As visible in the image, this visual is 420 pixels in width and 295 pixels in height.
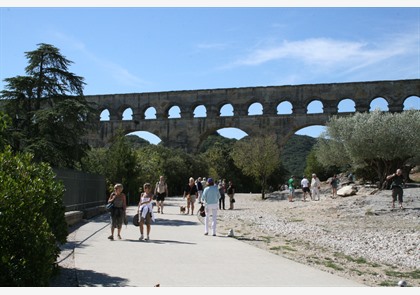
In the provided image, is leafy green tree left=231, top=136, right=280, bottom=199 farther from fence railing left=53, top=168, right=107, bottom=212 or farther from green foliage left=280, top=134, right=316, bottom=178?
green foliage left=280, top=134, right=316, bottom=178

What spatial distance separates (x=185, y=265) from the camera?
719 cm

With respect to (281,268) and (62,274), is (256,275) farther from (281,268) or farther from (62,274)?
(62,274)

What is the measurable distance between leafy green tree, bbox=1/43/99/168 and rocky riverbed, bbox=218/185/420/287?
528 cm

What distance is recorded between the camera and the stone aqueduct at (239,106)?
135ft

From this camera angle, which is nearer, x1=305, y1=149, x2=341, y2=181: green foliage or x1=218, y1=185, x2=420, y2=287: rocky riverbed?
x1=218, y1=185, x2=420, y2=287: rocky riverbed

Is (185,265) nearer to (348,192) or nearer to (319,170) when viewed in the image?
(348,192)

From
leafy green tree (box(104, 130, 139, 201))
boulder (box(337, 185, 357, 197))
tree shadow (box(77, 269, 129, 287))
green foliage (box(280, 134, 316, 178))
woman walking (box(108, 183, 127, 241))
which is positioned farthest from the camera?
green foliage (box(280, 134, 316, 178))

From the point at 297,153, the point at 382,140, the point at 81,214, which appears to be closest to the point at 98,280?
the point at 81,214

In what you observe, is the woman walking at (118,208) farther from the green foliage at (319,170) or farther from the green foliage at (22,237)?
the green foliage at (319,170)

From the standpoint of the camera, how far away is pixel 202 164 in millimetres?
45281

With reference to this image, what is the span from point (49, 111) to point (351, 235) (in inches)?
366

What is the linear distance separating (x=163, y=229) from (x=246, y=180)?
39.3 meters

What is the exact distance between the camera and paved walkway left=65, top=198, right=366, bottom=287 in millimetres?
6004

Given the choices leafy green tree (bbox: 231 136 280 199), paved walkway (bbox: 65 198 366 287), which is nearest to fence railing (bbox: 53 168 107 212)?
paved walkway (bbox: 65 198 366 287)
